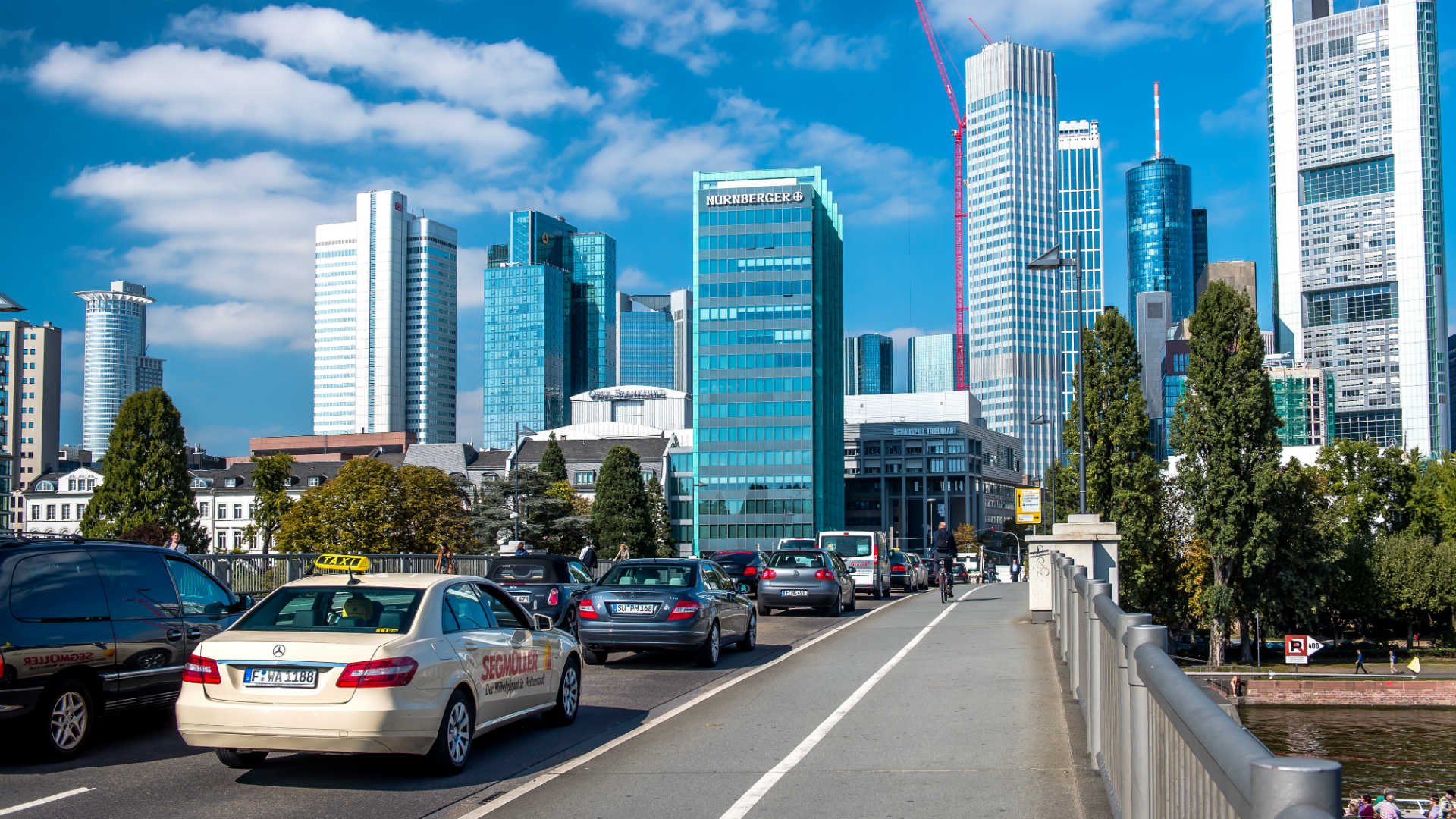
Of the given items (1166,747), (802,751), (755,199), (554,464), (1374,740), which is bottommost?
(1374,740)

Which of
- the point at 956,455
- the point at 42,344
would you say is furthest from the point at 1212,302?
the point at 42,344

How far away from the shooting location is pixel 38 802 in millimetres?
7617

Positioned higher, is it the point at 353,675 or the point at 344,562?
the point at 344,562

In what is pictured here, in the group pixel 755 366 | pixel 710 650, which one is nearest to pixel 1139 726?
pixel 710 650

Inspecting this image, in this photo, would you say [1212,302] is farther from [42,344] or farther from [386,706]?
[42,344]

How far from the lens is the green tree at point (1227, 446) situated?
62.3 metres

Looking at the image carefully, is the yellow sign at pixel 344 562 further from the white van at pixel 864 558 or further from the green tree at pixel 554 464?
the green tree at pixel 554 464

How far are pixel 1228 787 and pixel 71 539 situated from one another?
9613mm

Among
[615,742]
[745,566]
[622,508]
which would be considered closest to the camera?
[615,742]

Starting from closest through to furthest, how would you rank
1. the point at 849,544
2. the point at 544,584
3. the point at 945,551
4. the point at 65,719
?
the point at 65,719 < the point at 544,584 < the point at 945,551 < the point at 849,544

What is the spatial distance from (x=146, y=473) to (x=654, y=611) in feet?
209

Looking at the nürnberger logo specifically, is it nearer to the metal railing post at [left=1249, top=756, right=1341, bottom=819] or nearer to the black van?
the black van

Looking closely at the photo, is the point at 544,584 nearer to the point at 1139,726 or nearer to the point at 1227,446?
the point at 1139,726

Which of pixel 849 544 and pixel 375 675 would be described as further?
pixel 849 544
